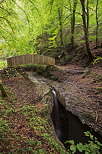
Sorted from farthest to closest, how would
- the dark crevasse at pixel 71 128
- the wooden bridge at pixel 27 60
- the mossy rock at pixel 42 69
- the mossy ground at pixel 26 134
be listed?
1. the mossy rock at pixel 42 69
2. the wooden bridge at pixel 27 60
3. the dark crevasse at pixel 71 128
4. the mossy ground at pixel 26 134

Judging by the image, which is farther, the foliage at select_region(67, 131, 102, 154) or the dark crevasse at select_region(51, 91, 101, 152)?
the dark crevasse at select_region(51, 91, 101, 152)

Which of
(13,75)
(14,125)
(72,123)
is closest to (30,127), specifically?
(14,125)

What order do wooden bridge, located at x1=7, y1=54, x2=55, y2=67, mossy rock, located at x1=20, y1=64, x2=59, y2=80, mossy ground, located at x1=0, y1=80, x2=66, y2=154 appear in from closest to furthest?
mossy ground, located at x1=0, y1=80, x2=66, y2=154
wooden bridge, located at x1=7, y1=54, x2=55, y2=67
mossy rock, located at x1=20, y1=64, x2=59, y2=80

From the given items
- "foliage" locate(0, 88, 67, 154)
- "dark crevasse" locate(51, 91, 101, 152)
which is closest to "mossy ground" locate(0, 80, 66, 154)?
"foliage" locate(0, 88, 67, 154)

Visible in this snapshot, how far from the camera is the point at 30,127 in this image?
3.00 m

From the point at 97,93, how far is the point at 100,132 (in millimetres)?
2433

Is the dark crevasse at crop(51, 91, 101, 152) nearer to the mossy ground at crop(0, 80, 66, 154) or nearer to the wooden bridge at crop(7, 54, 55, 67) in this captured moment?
the mossy ground at crop(0, 80, 66, 154)

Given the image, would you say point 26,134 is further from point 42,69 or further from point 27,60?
point 27,60

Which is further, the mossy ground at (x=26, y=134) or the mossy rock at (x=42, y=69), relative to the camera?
the mossy rock at (x=42, y=69)

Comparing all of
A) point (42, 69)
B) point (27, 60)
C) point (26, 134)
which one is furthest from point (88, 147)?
point (27, 60)

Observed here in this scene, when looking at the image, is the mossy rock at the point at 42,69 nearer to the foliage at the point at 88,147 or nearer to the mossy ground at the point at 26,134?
the mossy ground at the point at 26,134

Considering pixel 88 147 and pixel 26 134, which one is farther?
pixel 26 134

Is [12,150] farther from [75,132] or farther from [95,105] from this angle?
[95,105]

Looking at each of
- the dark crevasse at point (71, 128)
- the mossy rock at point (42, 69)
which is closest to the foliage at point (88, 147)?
the dark crevasse at point (71, 128)
